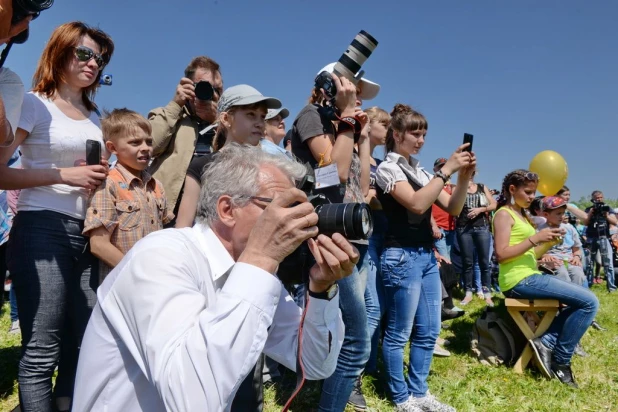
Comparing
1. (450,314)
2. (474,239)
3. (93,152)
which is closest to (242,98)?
(93,152)

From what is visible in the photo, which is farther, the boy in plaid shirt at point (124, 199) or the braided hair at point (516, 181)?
the braided hair at point (516, 181)

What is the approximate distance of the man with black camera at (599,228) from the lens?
10.1 metres

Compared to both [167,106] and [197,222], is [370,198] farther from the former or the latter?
[197,222]

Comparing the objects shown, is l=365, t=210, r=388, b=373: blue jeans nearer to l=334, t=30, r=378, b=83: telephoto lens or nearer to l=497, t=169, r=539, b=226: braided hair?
l=334, t=30, r=378, b=83: telephoto lens

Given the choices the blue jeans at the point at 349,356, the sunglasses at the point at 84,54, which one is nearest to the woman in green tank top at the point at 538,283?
the blue jeans at the point at 349,356

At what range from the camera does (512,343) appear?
430cm

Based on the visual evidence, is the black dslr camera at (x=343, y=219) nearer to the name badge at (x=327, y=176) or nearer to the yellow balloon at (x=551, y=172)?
the name badge at (x=327, y=176)

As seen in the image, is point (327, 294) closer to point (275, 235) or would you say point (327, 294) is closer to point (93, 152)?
point (275, 235)

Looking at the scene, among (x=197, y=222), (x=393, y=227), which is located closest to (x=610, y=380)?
(x=393, y=227)

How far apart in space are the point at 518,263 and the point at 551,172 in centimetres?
230

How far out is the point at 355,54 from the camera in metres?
2.67

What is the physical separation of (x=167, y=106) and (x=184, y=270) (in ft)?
5.83

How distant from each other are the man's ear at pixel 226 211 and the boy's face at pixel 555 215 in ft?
15.6

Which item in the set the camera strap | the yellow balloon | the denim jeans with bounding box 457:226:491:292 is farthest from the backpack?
the camera strap
